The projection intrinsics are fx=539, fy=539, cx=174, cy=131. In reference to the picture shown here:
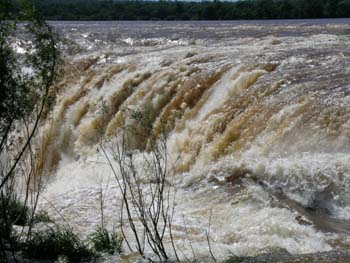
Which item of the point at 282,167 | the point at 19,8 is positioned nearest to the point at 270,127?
the point at 282,167

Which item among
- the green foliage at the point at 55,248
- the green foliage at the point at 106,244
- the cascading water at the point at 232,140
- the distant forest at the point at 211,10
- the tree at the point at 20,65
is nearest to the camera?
the tree at the point at 20,65

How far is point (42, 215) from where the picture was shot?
6.07 meters

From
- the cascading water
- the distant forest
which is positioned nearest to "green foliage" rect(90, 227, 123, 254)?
the cascading water

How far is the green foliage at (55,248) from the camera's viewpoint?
4.77 meters

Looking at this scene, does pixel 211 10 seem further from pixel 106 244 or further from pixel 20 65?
pixel 20 65

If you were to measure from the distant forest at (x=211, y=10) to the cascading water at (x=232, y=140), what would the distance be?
66.2 ft

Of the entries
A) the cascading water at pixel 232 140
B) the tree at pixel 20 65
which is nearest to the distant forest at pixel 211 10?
the cascading water at pixel 232 140

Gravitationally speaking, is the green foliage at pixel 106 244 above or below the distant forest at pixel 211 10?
below

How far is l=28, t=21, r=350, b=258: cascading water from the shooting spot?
238 inches

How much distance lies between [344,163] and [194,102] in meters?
4.16

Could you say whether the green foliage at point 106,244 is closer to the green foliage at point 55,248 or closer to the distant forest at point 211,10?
the green foliage at point 55,248

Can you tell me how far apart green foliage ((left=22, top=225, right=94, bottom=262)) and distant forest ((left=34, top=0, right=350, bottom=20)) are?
90.6 ft

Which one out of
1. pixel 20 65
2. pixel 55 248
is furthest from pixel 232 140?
pixel 20 65

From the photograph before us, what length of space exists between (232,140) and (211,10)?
107 feet
